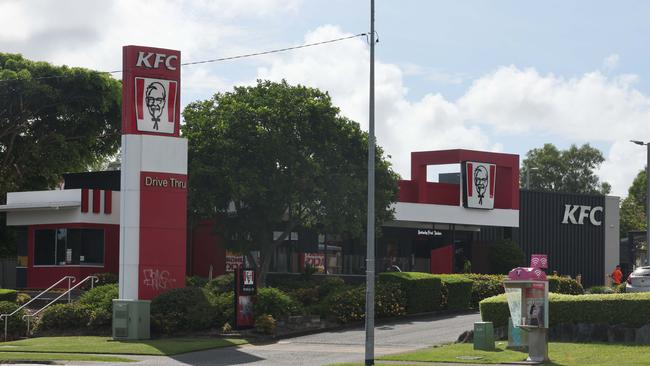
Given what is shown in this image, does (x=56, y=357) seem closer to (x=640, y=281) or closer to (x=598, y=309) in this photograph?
(x=598, y=309)

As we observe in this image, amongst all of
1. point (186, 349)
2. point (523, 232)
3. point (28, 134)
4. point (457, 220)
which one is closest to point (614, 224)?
point (523, 232)

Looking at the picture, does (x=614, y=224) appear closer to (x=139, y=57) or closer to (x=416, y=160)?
(x=416, y=160)

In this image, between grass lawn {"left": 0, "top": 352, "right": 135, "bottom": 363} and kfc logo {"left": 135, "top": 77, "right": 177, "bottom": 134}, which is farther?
kfc logo {"left": 135, "top": 77, "right": 177, "bottom": 134}

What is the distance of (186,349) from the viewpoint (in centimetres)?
2928

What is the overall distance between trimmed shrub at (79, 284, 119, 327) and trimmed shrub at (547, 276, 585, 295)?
15.9 metres

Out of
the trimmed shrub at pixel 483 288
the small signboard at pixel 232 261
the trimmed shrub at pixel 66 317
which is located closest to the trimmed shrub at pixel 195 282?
the trimmed shrub at pixel 66 317

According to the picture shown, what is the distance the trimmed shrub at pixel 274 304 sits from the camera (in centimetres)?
3334

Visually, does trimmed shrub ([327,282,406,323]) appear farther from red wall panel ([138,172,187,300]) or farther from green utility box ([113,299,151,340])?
green utility box ([113,299,151,340])

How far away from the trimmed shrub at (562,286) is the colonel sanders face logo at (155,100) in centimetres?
1562

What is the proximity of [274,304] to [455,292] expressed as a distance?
27.3 feet

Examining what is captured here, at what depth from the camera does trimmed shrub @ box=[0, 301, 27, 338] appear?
113ft

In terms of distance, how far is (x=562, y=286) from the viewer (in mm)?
41000

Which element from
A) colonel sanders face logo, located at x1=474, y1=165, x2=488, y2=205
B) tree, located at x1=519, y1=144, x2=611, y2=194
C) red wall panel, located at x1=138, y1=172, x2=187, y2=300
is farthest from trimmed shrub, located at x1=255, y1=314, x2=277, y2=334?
tree, located at x1=519, y1=144, x2=611, y2=194

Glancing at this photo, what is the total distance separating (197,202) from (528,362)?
1796 cm
